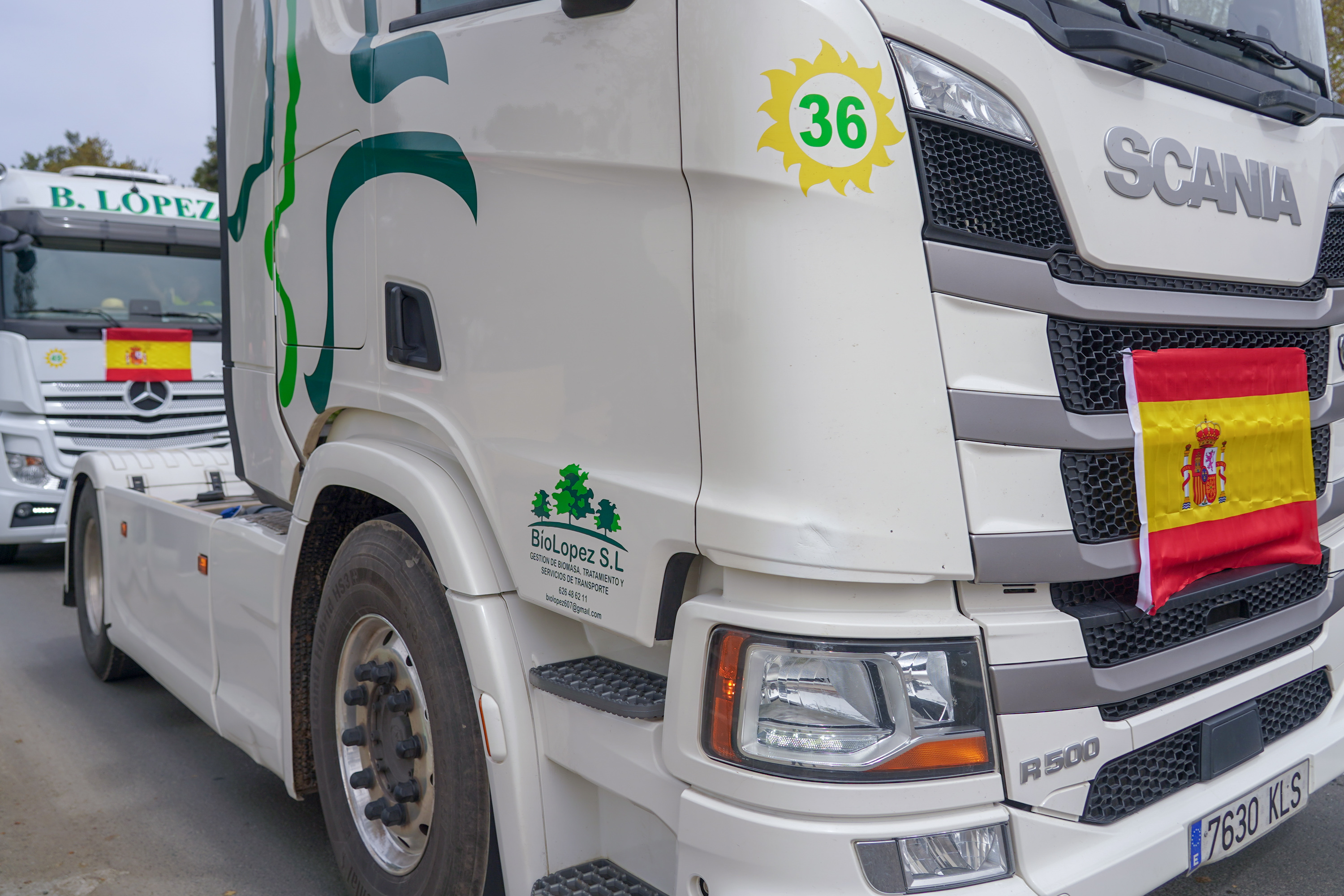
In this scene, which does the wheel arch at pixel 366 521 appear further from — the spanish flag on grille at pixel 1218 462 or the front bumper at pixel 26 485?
the front bumper at pixel 26 485

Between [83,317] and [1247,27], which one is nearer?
[1247,27]

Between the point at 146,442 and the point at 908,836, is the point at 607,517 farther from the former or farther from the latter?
the point at 146,442

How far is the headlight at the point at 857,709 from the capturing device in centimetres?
181

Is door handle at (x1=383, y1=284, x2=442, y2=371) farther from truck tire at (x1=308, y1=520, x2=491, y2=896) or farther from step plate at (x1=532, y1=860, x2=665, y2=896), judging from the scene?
step plate at (x1=532, y1=860, x2=665, y2=896)

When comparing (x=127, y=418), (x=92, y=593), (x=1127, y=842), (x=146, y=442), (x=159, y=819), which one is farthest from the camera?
(x=146, y=442)

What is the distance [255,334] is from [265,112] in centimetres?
70

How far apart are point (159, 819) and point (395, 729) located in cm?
172

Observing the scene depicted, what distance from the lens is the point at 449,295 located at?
98.1 inches

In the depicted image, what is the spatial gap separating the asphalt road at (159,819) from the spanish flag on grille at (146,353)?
3.88 m

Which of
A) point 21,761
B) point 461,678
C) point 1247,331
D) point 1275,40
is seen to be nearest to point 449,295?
point 461,678

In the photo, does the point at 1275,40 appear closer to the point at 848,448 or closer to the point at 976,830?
the point at 848,448

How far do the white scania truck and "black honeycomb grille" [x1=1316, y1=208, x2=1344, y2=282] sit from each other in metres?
0.01

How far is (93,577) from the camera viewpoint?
5750 mm

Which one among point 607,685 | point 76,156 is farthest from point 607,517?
point 76,156
